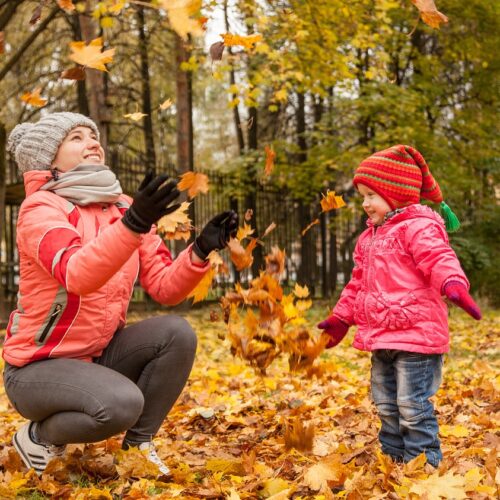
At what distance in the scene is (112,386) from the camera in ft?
8.92

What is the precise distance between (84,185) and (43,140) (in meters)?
0.27

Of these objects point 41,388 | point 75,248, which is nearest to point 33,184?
point 75,248

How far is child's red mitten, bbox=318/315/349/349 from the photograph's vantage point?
324 cm

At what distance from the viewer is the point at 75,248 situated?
8.70 feet

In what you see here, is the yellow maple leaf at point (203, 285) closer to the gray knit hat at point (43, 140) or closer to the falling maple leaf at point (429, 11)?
the gray knit hat at point (43, 140)

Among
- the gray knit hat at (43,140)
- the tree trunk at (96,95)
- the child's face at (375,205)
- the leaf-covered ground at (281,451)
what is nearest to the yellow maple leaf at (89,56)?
the gray knit hat at (43,140)

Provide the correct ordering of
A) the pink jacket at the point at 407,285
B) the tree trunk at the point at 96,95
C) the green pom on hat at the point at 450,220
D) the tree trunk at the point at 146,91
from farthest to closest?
the tree trunk at the point at 146,91 < the tree trunk at the point at 96,95 < the green pom on hat at the point at 450,220 < the pink jacket at the point at 407,285

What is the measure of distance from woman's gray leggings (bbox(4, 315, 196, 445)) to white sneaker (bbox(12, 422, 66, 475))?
0.16 ft

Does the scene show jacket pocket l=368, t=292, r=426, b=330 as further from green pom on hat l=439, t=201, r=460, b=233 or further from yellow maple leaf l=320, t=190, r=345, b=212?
yellow maple leaf l=320, t=190, r=345, b=212

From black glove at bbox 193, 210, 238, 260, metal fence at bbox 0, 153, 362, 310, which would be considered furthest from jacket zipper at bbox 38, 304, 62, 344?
metal fence at bbox 0, 153, 362, 310

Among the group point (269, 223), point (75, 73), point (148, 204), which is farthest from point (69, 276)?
point (269, 223)

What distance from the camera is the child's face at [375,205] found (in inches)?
A: 121

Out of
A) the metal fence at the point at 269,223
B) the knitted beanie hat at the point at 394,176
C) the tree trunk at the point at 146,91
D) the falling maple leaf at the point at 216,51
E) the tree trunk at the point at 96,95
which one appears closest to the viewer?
the falling maple leaf at the point at 216,51

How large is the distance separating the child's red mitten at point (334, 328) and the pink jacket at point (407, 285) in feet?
0.58
